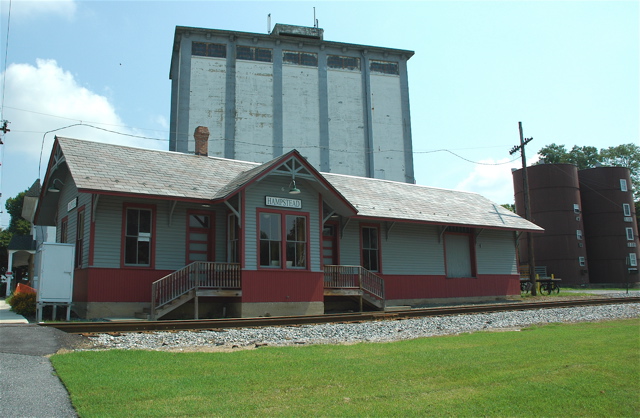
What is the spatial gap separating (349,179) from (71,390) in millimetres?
19420

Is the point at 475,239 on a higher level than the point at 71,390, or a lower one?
higher

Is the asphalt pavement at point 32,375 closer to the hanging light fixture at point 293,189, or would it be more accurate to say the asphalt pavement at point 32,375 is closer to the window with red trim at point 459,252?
the hanging light fixture at point 293,189

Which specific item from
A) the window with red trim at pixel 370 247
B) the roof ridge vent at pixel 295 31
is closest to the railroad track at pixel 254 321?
the window with red trim at pixel 370 247

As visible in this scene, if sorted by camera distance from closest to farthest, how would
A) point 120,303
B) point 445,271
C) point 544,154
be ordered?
1. point 120,303
2. point 445,271
3. point 544,154

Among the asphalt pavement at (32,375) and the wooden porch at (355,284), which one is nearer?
the asphalt pavement at (32,375)

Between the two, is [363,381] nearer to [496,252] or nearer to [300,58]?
A: [496,252]

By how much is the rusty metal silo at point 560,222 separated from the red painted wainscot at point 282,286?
119 feet

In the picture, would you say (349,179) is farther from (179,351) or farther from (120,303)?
(179,351)

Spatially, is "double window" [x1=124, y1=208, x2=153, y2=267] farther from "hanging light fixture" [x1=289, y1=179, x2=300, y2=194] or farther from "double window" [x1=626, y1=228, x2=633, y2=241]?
"double window" [x1=626, y1=228, x2=633, y2=241]

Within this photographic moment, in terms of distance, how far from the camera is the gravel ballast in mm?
10188

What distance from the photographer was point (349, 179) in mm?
24516

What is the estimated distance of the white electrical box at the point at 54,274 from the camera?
13945mm

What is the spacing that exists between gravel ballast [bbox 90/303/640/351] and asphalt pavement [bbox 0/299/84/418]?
86 centimetres

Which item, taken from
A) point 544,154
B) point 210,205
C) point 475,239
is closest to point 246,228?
point 210,205
